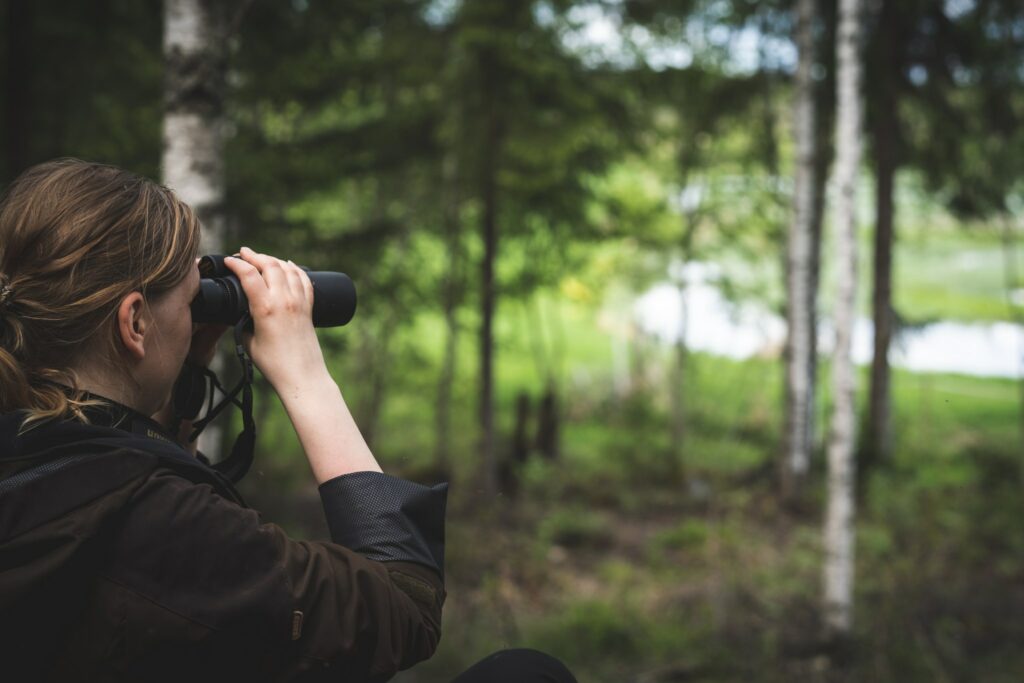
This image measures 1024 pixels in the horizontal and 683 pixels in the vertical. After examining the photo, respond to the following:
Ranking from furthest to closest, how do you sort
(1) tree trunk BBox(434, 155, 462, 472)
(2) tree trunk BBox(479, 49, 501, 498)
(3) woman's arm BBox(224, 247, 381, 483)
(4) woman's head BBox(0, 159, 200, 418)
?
(1) tree trunk BBox(434, 155, 462, 472) → (2) tree trunk BBox(479, 49, 501, 498) → (3) woman's arm BBox(224, 247, 381, 483) → (4) woman's head BBox(0, 159, 200, 418)

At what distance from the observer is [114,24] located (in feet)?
22.1

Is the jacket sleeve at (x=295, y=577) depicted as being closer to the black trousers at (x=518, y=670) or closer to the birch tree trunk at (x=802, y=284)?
the black trousers at (x=518, y=670)

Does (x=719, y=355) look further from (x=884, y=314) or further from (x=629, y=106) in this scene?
(x=629, y=106)

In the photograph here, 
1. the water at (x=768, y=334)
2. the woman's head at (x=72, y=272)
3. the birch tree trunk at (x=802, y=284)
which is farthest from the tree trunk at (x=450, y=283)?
the woman's head at (x=72, y=272)

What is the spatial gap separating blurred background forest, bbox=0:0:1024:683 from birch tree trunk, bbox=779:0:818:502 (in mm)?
44

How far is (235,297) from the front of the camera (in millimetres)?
1533

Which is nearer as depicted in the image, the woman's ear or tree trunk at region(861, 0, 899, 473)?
the woman's ear

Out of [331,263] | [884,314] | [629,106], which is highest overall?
[629,106]

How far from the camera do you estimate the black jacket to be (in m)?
1.17

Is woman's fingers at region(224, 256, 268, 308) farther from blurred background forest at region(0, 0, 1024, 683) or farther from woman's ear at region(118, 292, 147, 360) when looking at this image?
blurred background forest at region(0, 0, 1024, 683)

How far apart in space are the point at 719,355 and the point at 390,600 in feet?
63.6

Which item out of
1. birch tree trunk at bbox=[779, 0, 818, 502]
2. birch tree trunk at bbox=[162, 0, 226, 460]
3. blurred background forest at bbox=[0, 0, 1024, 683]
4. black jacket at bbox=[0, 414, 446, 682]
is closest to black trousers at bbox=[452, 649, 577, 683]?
black jacket at bbox=[0, 414, 446, 682]

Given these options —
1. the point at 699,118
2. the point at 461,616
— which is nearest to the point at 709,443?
the point at 699,118

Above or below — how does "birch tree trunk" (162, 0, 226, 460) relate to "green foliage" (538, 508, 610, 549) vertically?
above
